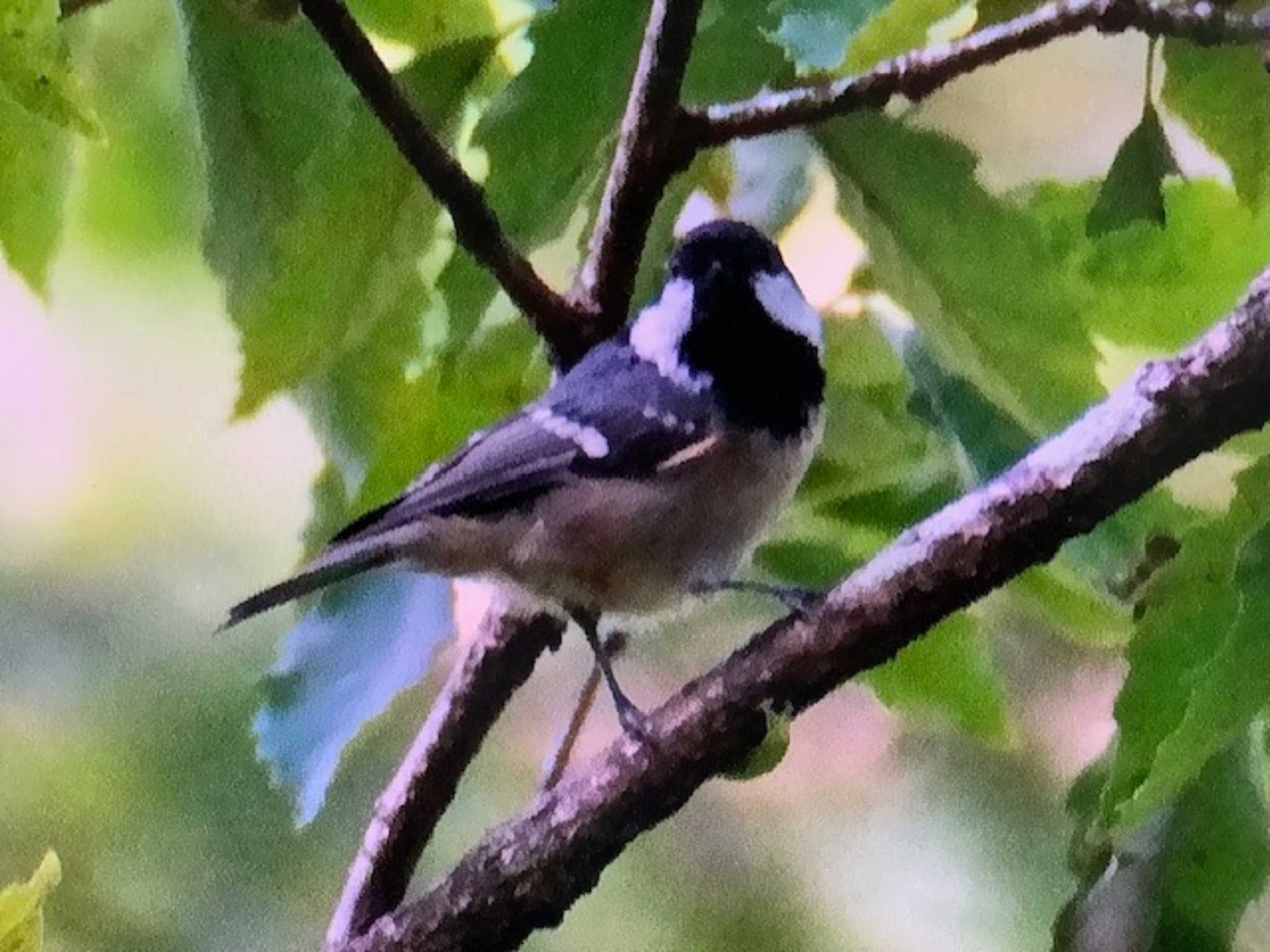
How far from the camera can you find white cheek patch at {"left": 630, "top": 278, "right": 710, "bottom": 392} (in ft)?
1.83

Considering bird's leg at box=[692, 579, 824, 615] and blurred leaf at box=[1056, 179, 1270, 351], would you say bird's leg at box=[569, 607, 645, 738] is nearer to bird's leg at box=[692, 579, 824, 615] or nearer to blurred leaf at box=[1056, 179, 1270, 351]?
bird's leg at box=[692, 579, 824, 615]

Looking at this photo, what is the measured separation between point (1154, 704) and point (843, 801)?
17.1 inches

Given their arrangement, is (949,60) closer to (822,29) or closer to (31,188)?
(822,29)

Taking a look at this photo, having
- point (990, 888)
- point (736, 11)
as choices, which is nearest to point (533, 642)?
point (736, 11)

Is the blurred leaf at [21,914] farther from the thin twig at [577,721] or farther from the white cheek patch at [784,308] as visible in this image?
the white cheek patch at [784,308]

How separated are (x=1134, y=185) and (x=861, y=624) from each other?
6.8 inches

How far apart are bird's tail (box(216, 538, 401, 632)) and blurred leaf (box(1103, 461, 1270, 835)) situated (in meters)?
0.26

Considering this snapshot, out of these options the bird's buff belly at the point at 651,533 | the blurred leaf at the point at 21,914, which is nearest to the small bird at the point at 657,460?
the bird's buff belly at the point at 651,533

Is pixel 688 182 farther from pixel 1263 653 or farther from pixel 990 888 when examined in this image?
pixel 990 888

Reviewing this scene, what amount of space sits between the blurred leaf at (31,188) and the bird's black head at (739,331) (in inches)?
8.2

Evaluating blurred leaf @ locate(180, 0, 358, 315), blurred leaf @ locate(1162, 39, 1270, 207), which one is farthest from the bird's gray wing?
blurred leaf @ locate(1162, 39, 1270, 207)

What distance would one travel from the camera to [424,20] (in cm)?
54

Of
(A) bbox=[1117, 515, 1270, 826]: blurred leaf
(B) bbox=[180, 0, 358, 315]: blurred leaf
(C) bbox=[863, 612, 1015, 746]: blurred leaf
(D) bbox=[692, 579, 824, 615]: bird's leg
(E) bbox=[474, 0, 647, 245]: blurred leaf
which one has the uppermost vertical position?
(B) bbox=[180, 0, 358, 315]: blurred leaf

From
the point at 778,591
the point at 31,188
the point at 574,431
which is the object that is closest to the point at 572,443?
the point at 574,431
